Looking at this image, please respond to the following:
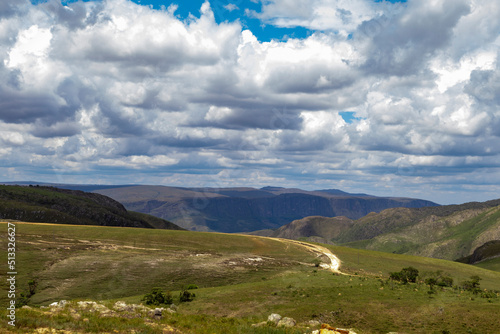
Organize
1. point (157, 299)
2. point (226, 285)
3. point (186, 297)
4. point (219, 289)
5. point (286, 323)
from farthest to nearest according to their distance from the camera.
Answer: point (226, 285), point (219, 289), point (186, 297), point (157, 299), point (286, 323)

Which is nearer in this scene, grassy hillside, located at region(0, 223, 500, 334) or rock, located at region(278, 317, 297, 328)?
rock, located at region(278, 317, 297, 328)

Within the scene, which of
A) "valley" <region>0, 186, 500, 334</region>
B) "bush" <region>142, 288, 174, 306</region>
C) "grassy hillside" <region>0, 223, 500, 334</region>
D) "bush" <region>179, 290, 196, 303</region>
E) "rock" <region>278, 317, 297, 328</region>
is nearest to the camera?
"valley" <region>0, 186, 500, 334</region>

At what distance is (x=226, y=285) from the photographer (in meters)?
72.1

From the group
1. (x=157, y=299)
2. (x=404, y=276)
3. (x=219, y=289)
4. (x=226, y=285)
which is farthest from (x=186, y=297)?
(x=404, y=276)

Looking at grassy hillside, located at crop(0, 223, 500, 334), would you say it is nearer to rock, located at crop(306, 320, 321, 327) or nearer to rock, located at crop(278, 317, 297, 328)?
rock, located at crop(278, 317, 297, 328)

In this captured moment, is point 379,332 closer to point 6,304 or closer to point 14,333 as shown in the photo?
point 14,333

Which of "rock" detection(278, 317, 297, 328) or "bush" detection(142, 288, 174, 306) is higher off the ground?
"rock" detection(278, 317, 297, 328)

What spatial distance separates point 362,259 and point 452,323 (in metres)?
71.1

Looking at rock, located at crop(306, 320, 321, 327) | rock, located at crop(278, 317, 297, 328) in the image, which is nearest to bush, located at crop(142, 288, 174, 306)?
rock, located at crop(278, 317, 297, 328)

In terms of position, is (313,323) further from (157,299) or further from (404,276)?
(404,276)

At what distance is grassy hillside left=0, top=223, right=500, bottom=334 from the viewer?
39.5m

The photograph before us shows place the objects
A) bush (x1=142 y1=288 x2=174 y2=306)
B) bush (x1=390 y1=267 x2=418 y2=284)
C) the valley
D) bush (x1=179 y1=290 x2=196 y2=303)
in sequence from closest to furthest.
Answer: the valley
bush (x1=142 y1=288 x2=174 y2=306)
bush (x1=179 y1=290 x2=196 y2=303)
bush (x1=390 y1=267 x2=418 y2=284)

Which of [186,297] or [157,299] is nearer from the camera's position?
[157,299]

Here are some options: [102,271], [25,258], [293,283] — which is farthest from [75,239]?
[293,283]
